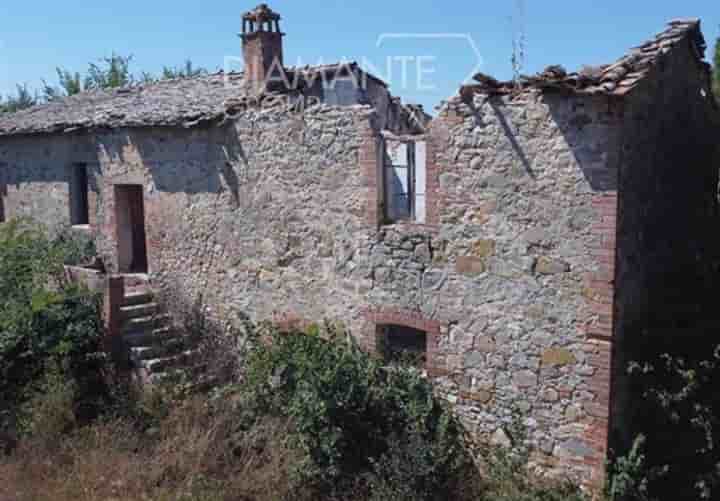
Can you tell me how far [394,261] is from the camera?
28.4ft

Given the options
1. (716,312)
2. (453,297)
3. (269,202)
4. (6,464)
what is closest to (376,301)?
(453,297)

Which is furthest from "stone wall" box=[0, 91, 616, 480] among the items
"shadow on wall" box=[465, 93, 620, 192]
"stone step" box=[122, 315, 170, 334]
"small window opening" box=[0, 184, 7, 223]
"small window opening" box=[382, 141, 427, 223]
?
"small window opening" box=[0, 184, 7, 223]

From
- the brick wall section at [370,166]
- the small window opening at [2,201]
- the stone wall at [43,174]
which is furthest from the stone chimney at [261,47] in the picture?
the small window opening at [2,201]

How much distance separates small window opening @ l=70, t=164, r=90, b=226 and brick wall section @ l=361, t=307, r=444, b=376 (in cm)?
749

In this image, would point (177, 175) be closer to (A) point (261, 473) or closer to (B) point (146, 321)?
(B) point (146, 321)

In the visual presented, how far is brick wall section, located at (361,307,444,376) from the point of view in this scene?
8391mm

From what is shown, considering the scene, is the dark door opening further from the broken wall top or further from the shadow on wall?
the shadow on wall

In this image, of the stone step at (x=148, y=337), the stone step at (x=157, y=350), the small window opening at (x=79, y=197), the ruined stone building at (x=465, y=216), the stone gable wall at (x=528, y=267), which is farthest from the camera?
the small window opening at (x=79, y=197)

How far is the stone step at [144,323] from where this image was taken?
11312 millimetres

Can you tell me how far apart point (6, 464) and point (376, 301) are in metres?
5.49

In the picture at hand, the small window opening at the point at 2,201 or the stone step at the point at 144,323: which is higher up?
the small window opening at the point at 2,201

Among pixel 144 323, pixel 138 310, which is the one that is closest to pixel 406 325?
pixel 144 323

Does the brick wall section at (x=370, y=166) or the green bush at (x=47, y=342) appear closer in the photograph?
the brick wall section at (x=370, y=166)

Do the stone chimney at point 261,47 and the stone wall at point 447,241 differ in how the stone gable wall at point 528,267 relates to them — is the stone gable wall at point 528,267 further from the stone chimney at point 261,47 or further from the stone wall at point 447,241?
the stone chimney at point 261,47
